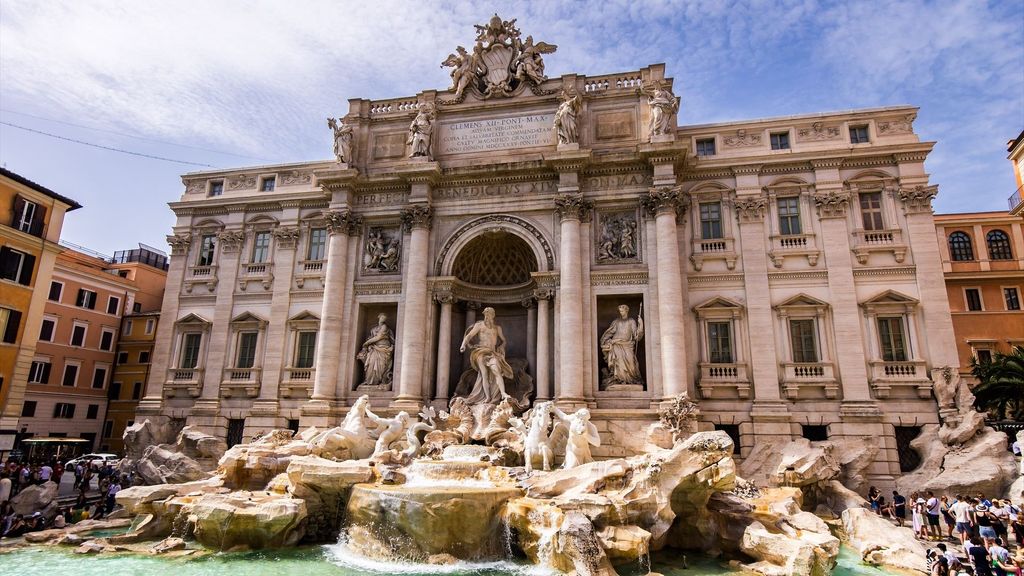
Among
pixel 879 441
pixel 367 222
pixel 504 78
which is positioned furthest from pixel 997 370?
pixel 367 222

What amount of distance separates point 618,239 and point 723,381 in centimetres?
641

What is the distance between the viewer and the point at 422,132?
934 inches

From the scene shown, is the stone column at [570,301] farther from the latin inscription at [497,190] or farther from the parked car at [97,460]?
the parked car at [97,460]

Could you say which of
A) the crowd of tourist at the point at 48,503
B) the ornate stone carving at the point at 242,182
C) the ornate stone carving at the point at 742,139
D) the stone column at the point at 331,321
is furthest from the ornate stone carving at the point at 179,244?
the ornate stone carving at the point at 742,139

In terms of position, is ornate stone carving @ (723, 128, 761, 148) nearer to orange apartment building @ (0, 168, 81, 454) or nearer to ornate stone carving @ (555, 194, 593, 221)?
ornate stone carving @ (555, 194, 593, 221)

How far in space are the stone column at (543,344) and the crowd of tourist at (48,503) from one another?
13.9 m

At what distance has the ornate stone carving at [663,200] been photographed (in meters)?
21.0

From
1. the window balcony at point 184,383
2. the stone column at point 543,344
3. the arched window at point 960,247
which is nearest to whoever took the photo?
the stone column at point 543,344

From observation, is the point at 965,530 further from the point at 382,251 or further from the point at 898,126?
the point at 382,251

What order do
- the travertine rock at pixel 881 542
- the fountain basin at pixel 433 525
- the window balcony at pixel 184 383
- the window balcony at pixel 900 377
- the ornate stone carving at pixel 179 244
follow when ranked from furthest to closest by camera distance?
the ornate stone carving at pixel 179 244, the window balcony at pixel 184 383, the window balcony at pixel 900 377, the travertine rock at pixel 881 542, the fountain basin at pixel 433 525

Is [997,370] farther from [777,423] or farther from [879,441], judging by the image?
[777,423]

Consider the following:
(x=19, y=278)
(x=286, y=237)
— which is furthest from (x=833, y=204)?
(x=19, y=278)

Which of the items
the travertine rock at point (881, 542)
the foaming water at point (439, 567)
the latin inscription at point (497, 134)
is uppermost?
the latin inscription at point (497, 134)

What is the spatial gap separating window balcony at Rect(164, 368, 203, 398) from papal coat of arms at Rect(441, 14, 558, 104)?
16.0 m
